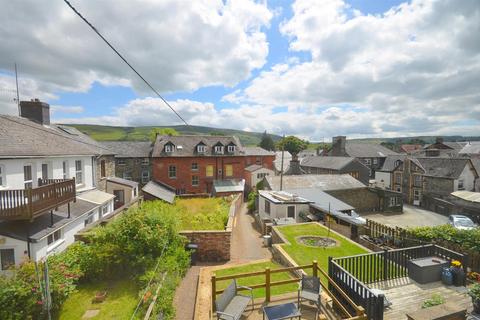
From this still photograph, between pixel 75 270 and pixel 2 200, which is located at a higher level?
pixel 2 200

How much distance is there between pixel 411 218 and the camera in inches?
1133

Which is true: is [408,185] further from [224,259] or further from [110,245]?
[110,245]

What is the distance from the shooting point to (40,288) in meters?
7.58

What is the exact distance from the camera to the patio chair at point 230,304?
6277 millimetres

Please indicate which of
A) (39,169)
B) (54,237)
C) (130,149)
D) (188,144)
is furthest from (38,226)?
(188,144)

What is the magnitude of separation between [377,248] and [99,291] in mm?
13998

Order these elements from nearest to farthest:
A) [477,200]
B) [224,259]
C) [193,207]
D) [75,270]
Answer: [75,270] < [224,259] < [193,207] < [477,200]

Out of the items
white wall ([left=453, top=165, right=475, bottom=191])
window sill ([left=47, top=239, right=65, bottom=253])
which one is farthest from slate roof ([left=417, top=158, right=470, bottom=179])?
window sill ([left=47, top=239, right=65, bottom=253])

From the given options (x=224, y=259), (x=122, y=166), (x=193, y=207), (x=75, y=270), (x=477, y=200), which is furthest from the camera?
(x=122, y=166)

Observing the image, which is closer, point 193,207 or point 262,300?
point 262,300

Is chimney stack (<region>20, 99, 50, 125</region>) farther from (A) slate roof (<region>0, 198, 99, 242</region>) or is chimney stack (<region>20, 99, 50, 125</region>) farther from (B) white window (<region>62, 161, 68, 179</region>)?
(A) slate roof (<region>0, 198, 99, 242</region>)

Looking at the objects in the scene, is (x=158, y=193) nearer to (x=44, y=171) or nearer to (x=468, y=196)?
(x=44, y=171)

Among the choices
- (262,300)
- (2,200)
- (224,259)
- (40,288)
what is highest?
(2,200)

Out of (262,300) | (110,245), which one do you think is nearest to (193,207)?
(110,245)
